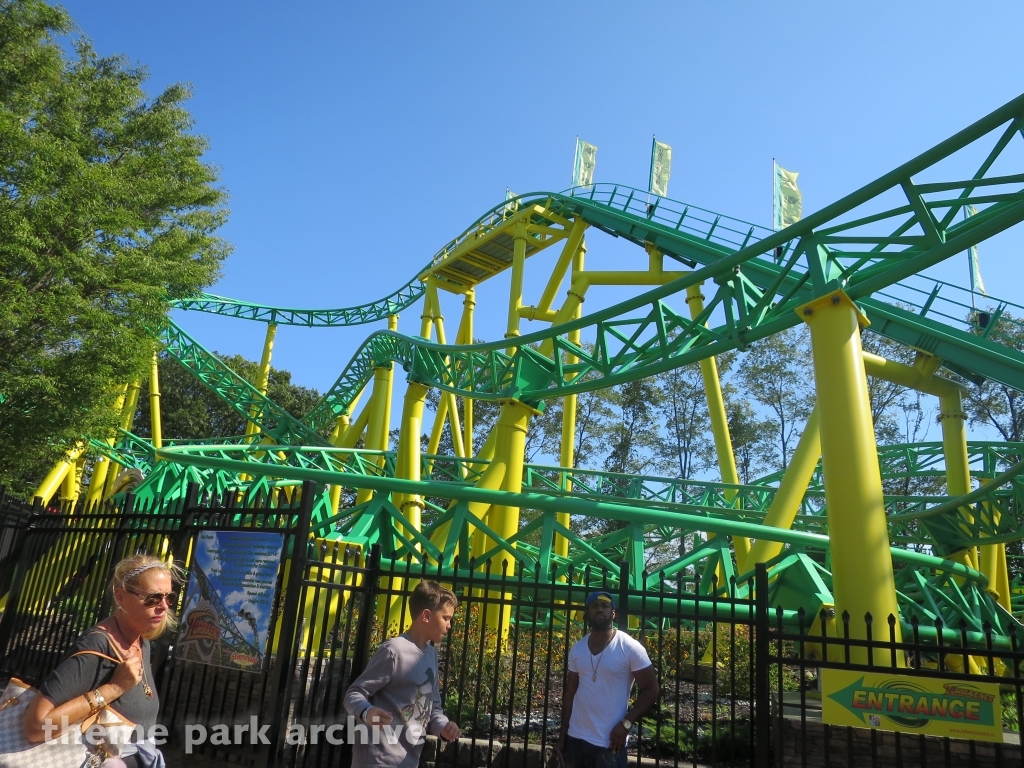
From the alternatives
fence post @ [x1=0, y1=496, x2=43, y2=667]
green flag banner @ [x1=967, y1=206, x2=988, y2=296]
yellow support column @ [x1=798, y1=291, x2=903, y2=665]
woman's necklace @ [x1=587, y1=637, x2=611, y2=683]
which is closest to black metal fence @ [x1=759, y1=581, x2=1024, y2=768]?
yellow support column @ [x1=798, y1=291, x2=903, y2=665]

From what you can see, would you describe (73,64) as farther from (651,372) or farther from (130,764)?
(130,764)

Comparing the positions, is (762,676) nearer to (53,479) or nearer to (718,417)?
(718,417)

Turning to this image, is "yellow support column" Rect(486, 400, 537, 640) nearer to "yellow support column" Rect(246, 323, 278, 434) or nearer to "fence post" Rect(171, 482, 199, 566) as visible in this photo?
"fence post" Rect(171, 482, 199, 566)

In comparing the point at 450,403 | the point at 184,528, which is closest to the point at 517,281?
the point at 450,403

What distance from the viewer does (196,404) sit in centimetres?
3519

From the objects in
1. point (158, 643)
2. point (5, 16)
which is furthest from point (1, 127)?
point (158, 643)

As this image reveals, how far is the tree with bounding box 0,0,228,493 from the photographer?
33.5 feet

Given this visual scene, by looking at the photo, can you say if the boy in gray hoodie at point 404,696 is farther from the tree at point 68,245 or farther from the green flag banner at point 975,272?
the green flag banner at point 975,272

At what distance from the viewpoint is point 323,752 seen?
4891mm

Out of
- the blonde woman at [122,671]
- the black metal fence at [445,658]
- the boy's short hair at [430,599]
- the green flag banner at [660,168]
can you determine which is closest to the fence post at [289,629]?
the black metal fence at [445,658]

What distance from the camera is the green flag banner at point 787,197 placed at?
604 inches

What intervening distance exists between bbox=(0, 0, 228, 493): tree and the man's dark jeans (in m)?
9.46

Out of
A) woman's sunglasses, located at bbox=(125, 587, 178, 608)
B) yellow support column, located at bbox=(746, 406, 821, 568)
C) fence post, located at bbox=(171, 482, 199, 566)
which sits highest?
yellow support column, located at bbox=(746, 406, 821, 568)

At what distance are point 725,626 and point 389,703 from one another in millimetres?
7243
